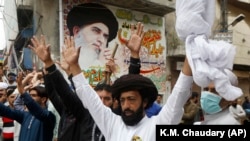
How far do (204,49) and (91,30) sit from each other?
32.9ft

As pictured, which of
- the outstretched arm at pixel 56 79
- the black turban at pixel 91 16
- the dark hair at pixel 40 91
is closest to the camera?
the outstretched arm at pixel 56 79

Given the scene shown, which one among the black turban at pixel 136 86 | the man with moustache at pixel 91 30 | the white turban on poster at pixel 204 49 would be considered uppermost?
the man with moustache at pixel 91 30

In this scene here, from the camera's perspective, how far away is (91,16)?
40.3 ft

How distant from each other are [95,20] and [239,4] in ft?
32.3

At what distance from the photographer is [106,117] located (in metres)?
2.75

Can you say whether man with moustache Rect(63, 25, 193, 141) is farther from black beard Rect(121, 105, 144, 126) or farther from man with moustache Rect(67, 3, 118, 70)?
man with moustache Rect(67, 3, 118, 70)

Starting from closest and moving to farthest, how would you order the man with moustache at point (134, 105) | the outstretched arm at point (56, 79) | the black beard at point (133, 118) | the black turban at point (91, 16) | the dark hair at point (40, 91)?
the man with moustache at point (134, 105), the black beard at point (133, 118), the outstretched arm at point (56, 79), the dark hair at point (40, 91), the black turban at point (91, 16)

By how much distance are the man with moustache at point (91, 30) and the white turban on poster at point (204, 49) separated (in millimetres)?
9354

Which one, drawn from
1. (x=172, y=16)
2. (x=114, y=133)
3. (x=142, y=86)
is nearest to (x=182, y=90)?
(x=142, y=86)

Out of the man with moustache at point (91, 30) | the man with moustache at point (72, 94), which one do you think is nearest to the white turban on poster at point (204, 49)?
the man with moustache at point (72, 94)

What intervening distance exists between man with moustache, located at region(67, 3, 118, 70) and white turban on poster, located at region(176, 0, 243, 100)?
9.35m

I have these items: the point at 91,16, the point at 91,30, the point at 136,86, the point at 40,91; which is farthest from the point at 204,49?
the point at 91,16

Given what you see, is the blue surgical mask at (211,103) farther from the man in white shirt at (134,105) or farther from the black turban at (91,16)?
the black turban at (91,16)

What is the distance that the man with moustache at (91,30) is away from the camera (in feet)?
38.8
